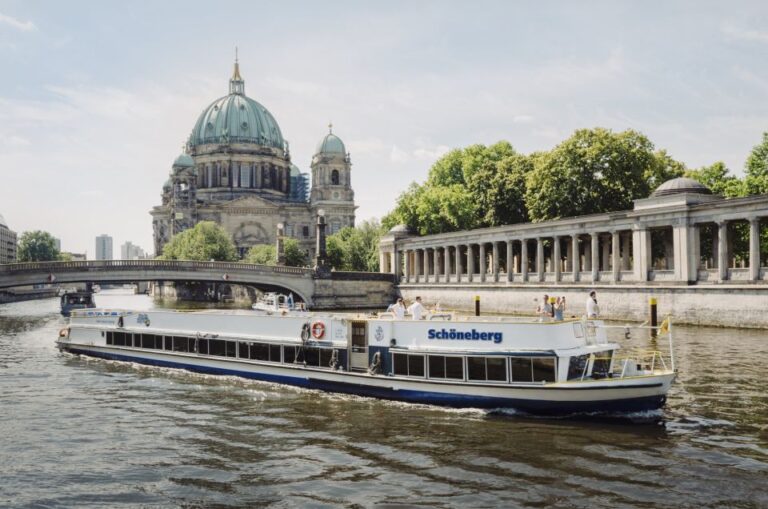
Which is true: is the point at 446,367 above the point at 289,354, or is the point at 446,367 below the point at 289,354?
above

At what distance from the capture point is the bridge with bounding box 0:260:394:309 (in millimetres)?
63734

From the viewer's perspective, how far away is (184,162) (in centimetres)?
15738

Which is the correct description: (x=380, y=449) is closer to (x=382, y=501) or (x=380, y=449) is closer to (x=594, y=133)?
(x=382, y=501)

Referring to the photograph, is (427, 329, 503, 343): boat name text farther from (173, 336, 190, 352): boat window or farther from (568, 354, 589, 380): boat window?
(173, 336, 190, 352): boat window

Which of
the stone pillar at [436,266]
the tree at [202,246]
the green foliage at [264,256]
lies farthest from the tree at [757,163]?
the tree at [202,246]

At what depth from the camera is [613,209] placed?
67875 mm

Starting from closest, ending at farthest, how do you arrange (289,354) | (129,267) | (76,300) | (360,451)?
(360,451), (289,354), (129,267), (76,300)

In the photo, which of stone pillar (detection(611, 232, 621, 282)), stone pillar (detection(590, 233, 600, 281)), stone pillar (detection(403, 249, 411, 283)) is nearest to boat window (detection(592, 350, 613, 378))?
stone pillar (detection(611, 232, 621, 282))

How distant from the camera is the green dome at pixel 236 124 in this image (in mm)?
159750

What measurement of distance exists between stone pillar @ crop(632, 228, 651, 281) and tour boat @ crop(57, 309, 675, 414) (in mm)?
24770

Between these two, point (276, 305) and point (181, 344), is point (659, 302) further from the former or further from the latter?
point (181, 344)

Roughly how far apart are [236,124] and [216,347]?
5401 inches

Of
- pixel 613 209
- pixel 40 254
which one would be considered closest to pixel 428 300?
A: pixel 613 209

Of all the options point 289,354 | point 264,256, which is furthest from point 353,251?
point 289,354
